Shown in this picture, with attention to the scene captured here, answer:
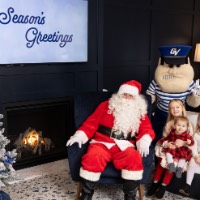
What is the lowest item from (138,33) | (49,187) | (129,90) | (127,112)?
(49,187)

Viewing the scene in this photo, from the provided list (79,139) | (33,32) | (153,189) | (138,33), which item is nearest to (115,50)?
(138,33)

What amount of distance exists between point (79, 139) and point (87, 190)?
389 mm

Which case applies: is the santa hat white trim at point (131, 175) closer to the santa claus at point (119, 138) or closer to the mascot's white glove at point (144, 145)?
the santa claus at point (119, 138)

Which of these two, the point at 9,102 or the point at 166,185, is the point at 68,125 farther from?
the point at 166,185

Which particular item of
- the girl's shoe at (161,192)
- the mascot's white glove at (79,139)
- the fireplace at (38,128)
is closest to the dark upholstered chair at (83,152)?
the mascot's white glove at (79,139)

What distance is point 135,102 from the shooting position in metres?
2.74

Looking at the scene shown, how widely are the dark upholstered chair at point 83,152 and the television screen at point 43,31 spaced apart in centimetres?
66

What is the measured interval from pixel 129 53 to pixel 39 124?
1425 mm

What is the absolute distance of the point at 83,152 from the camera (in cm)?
262

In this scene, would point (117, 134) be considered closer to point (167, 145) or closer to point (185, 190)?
point (167, 145)

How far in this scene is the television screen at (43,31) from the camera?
116 inches

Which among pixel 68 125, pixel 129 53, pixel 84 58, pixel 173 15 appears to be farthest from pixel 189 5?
pixel 68 125

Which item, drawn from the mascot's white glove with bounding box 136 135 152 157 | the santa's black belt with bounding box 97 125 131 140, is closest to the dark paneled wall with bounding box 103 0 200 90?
the santa's black belt with bounding box 97 125 131 140

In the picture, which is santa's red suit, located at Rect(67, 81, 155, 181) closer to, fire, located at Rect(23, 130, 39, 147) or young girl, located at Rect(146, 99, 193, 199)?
young girl, located at Rect(146, 99, 193, 199)
